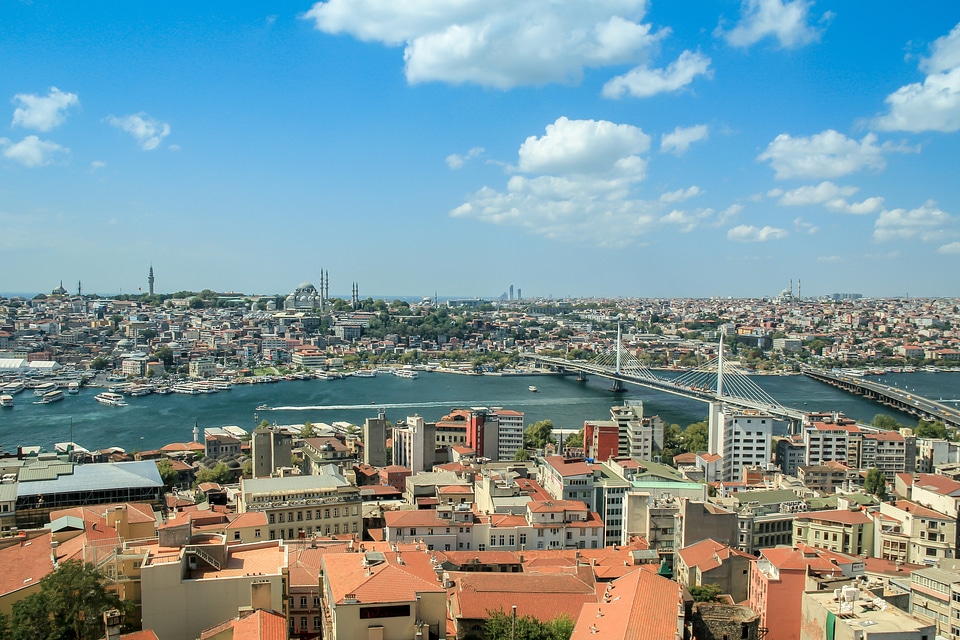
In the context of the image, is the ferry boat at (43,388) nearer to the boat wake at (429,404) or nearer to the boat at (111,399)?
the boat at (111,399)

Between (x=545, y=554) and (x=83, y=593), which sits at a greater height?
(x=83, y=593)

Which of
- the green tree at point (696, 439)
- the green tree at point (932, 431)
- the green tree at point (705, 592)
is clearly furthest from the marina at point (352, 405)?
the green tree at point (705, 592)

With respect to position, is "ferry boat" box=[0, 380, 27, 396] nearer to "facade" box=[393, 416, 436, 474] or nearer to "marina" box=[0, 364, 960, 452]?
"marina" box=[0, 364, 960, 452]

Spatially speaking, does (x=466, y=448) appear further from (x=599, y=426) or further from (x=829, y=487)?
(x=829, y=487)

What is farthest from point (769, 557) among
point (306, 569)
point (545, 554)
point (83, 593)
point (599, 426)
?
point (599, 426)

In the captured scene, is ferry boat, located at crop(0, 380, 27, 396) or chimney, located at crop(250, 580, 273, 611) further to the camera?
ferry boat, located at crop(0, 380, 27, 396)

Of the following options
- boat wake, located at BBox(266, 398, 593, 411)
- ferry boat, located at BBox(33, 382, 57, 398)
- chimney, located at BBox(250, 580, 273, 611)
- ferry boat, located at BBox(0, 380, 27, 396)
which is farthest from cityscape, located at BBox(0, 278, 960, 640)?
ferry boat, located at BBox(0, 380, 27, 396)

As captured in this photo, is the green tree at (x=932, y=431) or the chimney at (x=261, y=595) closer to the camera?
the chimney at (x=261, y=595)
